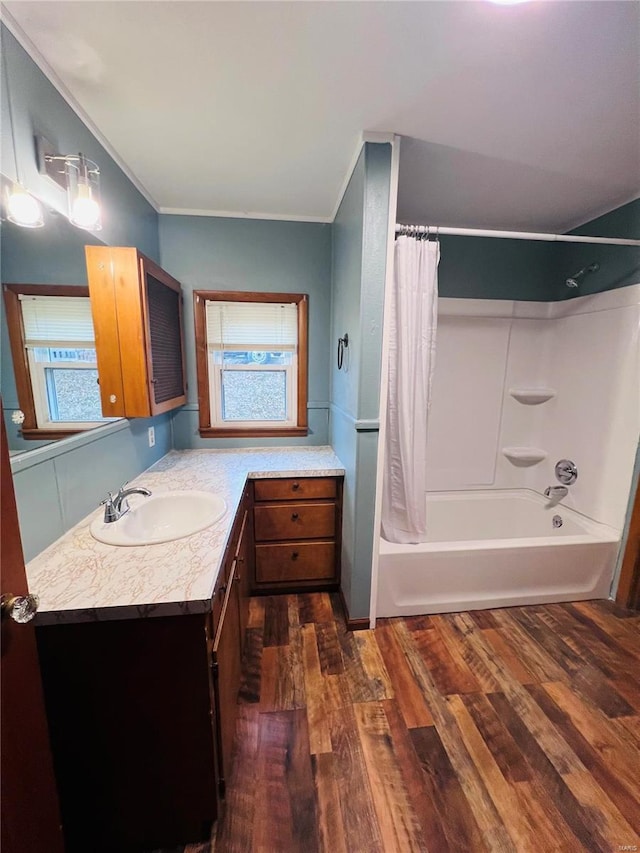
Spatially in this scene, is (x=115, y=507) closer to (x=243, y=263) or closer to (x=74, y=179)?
(x=74, y=179)

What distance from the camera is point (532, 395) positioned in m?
2.49

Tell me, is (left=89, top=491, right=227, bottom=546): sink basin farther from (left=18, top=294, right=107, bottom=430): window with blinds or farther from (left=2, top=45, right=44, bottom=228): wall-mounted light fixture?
Result: (left=2, top=45, right=44, bottom=228): wall-mounted light fixture

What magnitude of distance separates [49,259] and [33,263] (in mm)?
89

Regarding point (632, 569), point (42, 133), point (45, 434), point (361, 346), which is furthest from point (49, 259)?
point (632, 569)

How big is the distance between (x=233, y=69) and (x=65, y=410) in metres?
1.31

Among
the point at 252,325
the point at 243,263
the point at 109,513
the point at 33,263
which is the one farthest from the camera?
the point at 252,325

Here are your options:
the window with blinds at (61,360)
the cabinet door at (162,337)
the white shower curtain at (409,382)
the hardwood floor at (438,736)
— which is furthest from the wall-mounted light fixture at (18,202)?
the hardwood floor at (438,736)

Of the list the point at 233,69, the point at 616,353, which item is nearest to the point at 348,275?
the point at 233,69

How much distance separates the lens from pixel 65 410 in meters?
1.15

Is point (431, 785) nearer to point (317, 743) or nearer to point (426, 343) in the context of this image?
point (317, 743)

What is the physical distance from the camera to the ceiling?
91cm

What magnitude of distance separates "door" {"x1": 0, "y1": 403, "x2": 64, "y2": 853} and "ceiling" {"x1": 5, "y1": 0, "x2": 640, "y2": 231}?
1.25 m

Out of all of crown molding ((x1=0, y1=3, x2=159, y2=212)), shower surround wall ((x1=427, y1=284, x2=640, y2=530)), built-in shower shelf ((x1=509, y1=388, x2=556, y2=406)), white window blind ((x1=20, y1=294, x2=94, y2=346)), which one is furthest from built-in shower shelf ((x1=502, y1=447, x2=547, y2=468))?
crown molding ((x1=0, y1=3, x2=159, y2=212))

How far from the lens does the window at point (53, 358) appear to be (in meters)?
0.96
